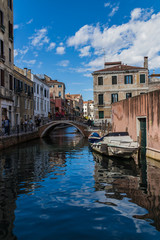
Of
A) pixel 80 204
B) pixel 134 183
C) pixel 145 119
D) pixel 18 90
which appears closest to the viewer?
pixel 80 204

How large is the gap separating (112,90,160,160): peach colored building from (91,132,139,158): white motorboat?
0.99 metres

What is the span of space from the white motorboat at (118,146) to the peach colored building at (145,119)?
0.99 meters

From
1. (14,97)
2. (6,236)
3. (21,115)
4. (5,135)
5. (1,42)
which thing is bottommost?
(6,236)

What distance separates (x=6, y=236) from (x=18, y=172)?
6223 millimetres

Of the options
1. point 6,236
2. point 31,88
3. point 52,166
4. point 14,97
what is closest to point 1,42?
point 14,97

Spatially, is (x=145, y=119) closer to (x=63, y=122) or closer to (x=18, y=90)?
(x=63, y=122)

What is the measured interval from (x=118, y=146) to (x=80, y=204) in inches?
302

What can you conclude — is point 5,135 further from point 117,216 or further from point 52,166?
point 117,216

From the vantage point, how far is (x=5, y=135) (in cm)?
1964

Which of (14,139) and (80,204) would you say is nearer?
(80,204)

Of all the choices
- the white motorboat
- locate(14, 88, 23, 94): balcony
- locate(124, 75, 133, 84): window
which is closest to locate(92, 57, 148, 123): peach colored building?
locate(124, 75, 133, 84): window

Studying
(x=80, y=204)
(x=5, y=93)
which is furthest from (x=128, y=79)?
(x=80, y=204)

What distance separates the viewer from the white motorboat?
43.6 feet

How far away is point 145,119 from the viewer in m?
14.6
